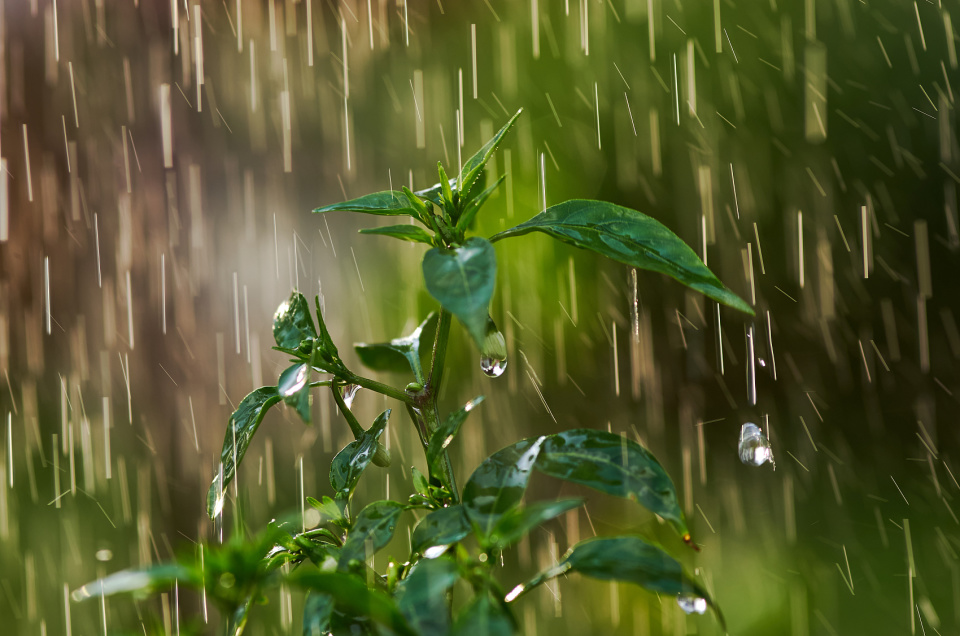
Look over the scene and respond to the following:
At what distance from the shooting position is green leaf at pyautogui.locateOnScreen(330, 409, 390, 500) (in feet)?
1.07

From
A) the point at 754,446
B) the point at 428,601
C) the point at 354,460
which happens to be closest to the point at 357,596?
the point at 428,601

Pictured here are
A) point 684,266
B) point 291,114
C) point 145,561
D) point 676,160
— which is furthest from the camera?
point 291,114

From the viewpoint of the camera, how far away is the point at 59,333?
1.60 meters

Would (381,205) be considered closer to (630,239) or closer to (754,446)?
(630,239)

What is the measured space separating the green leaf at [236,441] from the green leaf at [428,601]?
13cm

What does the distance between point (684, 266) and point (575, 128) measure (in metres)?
0.92

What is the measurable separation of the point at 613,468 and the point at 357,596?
113 mm

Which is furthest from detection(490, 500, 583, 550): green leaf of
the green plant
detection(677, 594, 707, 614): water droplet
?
detection(677, 594, 707, 614): water droplet

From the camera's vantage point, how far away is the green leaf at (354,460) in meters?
0.33

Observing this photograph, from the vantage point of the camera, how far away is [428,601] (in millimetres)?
209

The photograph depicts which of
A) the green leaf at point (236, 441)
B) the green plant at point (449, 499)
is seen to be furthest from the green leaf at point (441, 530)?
the green leaf at point (236, 441)

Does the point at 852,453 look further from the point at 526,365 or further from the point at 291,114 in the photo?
the point at 291,114

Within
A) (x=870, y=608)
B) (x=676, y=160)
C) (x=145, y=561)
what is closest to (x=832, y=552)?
(x=870, y=608)

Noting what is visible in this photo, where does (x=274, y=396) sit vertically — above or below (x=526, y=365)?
above
